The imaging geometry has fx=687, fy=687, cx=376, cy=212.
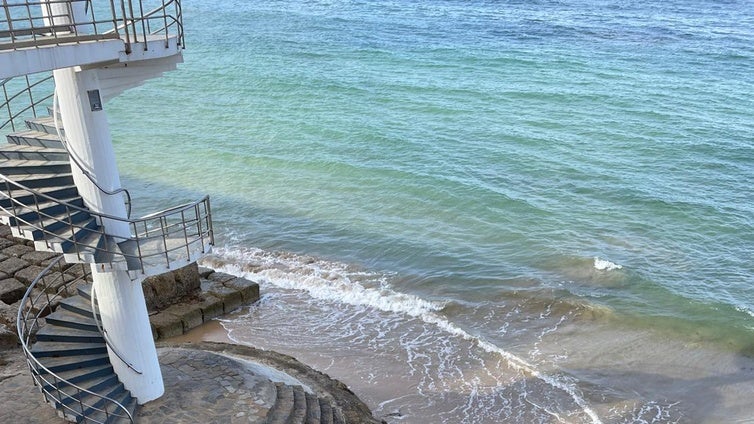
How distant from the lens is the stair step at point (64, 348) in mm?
9344

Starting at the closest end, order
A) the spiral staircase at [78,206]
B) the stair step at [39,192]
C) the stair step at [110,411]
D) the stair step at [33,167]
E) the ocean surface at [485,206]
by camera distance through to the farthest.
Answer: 1. the spiral staircase at [78,206]
2. the stair step at [39,192]
3. the stair step at [33,167]
4. the stair step at [110,411]
5. the ocean surface at [485,206]

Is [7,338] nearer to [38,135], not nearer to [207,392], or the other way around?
[207,392]

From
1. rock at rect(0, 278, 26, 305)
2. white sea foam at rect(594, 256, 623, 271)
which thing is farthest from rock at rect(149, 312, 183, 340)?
white sea foam at rect(594, 256, 623, 271)

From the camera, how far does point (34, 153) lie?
838cm

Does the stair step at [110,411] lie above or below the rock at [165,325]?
above

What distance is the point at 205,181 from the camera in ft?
78.6

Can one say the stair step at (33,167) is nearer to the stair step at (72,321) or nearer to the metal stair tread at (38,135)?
the metal stair tread at (38,135)

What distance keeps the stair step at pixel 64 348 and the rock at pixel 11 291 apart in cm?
484

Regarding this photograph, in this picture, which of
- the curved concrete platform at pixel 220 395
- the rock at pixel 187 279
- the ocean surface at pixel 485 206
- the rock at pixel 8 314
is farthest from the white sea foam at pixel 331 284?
the rock at pixel 8 314

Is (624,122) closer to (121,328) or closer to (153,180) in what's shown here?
(153,180)

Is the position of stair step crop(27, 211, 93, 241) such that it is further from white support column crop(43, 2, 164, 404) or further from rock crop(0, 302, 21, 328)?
rock crop(0, 302, 21, 328)

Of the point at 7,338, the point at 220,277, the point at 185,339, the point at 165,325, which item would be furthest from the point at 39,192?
the point at 220,277

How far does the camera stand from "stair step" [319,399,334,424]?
987 centimetres

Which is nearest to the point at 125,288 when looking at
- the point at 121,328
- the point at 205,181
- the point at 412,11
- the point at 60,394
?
the point at 121,328
